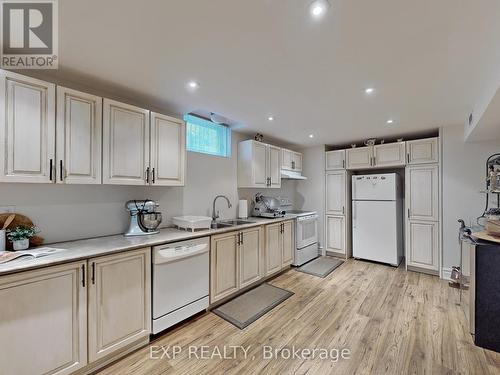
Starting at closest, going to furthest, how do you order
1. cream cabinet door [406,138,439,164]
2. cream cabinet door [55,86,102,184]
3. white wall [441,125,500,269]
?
cream cabinet door [55,86,102,184], white wall [441,125,500,269], cream cabinet door [406,138,439,164]

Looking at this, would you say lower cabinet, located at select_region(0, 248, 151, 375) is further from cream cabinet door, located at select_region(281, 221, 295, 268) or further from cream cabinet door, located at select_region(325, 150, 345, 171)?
cream cabinet door, located at select_region(325, 150, 345, 171)

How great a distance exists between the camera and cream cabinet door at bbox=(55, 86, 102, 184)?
189 cm

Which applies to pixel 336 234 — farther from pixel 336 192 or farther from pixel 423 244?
pixel 423 244

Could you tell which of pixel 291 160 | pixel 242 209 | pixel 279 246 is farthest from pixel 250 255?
pixel 291 160

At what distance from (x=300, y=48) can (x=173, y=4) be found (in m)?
0.88

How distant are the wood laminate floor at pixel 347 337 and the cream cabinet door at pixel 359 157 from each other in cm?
219

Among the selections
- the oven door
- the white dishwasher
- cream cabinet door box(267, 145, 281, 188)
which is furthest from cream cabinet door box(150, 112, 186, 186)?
the oven door

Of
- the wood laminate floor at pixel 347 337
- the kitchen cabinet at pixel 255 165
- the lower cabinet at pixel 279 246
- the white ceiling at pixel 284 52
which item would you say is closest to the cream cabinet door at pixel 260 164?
the kitchen cabinet at pixel 255 165

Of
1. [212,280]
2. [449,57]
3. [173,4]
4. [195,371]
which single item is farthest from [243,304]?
[449,57]

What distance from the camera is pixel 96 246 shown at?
1.95 m

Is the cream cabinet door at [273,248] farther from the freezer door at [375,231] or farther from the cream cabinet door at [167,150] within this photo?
the freezer door at [375,231]

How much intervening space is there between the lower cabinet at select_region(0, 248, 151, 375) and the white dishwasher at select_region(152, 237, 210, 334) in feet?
0.32

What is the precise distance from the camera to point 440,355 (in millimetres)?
1971

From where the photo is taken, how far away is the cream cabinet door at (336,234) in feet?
15.3
